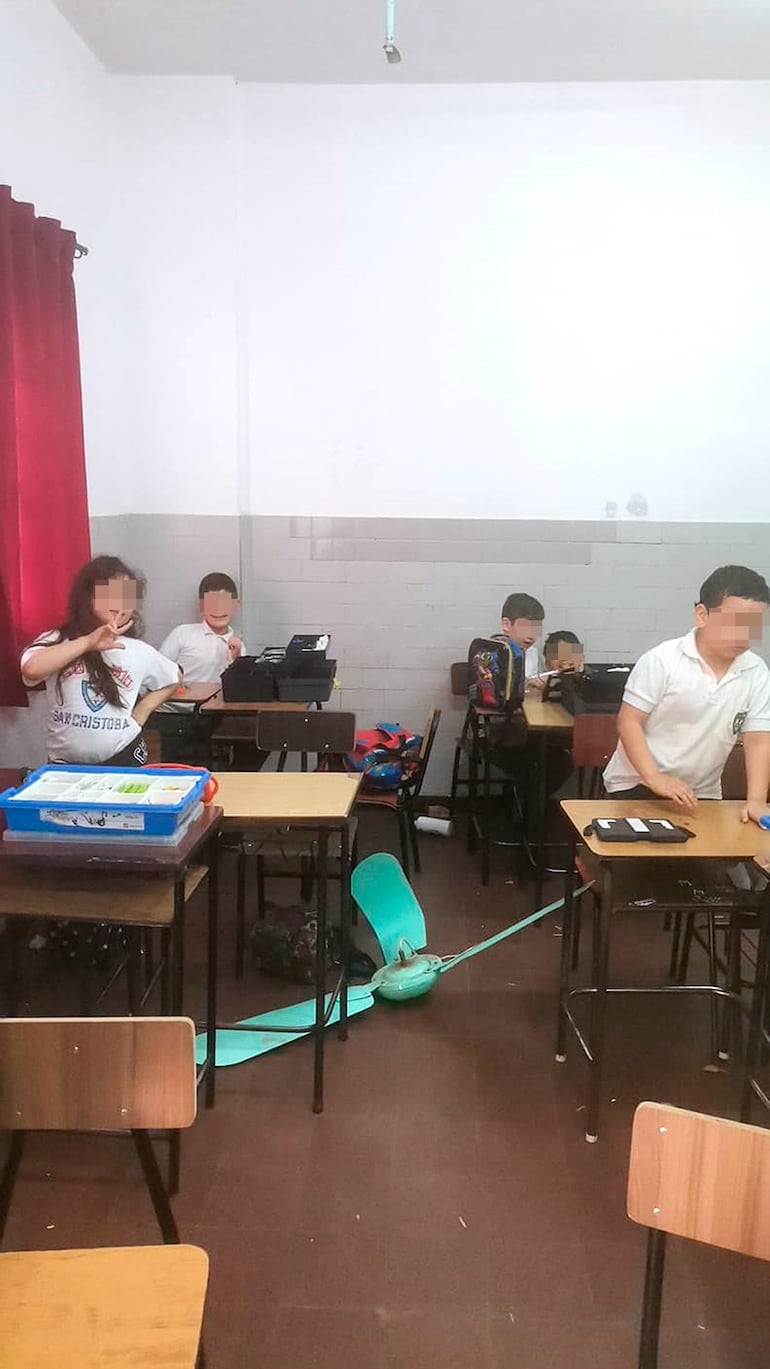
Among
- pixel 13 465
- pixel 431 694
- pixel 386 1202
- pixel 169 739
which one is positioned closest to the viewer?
pixel 386 1202

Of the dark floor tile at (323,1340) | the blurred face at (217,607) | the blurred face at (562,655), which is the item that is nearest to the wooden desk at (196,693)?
the blurred face at (217,607)

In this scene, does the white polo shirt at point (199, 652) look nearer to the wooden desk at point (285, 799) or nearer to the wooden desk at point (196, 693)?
the wooden desk at point (196, 693)

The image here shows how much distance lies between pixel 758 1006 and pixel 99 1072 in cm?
161

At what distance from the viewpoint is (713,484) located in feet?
14.9

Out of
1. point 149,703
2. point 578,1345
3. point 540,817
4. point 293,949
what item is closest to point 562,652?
point 540,817

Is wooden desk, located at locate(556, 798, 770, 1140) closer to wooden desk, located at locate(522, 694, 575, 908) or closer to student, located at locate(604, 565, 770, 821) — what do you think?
student, located at locate(604, 565, 770, 821)

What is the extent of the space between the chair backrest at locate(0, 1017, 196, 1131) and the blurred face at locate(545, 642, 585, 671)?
3221 millimetres

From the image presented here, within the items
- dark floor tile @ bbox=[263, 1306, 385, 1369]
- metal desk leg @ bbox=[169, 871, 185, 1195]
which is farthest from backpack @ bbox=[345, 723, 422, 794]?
dark floor tile @ bbox=[263, 1306, 385, 1369]

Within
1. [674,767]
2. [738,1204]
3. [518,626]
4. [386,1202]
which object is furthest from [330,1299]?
→ [518,626]

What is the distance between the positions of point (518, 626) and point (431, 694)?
69 cm

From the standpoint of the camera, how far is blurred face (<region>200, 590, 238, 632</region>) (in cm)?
439

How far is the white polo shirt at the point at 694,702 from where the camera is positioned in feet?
8.44

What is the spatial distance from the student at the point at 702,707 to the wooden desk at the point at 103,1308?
5.52 feet

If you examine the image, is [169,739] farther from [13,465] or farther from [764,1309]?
[764,1309]
